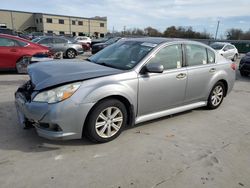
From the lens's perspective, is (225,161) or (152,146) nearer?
(225,161)

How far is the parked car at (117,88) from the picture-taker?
340 centimetres

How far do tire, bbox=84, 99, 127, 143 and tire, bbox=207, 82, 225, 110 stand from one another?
8.04 feet

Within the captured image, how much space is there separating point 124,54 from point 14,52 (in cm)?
596

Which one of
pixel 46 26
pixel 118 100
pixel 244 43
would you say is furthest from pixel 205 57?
pixel 46 26

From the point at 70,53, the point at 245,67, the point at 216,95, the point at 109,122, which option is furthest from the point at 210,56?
the point at 70,53

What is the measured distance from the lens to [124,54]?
4590 millimetres

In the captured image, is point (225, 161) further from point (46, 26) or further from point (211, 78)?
point (46, 26)

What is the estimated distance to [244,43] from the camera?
3362 centimetres

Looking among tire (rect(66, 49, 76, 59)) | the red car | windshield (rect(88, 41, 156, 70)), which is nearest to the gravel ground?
windshield (rect(88, 41, 156, 70))

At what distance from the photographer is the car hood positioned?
3.47 meters

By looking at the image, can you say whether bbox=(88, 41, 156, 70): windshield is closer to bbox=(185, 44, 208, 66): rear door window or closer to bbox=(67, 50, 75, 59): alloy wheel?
bbox=(185, 44, 208, 66): rear door window

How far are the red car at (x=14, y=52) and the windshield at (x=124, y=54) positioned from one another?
207 inches

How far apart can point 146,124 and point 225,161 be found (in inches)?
62.5

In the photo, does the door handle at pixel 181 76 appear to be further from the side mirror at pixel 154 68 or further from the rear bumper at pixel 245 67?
the rear bumper at pixel 245 67
